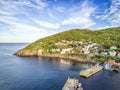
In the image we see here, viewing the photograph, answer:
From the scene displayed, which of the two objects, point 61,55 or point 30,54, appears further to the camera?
point 30,54

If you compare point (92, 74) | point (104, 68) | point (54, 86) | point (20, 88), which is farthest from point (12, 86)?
point (104, 68)

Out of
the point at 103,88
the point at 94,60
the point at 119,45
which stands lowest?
the point at 103,88

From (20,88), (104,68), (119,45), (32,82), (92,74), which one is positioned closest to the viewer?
(20,88)

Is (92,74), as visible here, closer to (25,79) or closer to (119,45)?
(25,79)

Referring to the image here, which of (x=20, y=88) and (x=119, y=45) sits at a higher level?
(x=119, y=45)

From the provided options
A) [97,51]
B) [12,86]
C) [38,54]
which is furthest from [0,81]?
[97,51]

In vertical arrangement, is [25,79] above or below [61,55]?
below

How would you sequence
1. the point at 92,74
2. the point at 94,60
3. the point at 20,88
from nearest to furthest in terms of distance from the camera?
the point at 20,88 → the point at 92,74 → the point at 94,60

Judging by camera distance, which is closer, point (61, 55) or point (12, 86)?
point (12, 86)

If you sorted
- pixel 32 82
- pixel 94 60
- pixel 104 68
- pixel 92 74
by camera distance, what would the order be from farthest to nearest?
pixel 94 60, pixel 104 68, pixel 92 74, pixel 32 82
